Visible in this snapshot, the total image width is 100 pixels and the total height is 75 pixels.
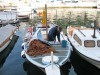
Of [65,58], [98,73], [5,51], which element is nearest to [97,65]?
[98,73]

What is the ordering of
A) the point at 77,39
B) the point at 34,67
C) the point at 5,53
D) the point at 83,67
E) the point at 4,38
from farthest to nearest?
the point at 4,38
the point at 5,53
the point at 77,39
the point at 83,67
the point at 34,67

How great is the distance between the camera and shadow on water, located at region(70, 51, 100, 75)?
16.2m

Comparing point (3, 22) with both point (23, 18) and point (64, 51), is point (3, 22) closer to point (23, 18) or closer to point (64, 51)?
point (23, 18)

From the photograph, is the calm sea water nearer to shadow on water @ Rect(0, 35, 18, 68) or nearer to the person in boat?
shadow on water @ Rect(0, 35, 18, 68)

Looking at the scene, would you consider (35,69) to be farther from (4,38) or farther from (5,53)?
(4,38)

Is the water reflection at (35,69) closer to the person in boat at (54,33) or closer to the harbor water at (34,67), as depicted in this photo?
the harbor water at (34,67)

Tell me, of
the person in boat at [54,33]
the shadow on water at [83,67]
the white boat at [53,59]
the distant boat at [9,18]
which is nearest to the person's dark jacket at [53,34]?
the person in boat at [54,33]

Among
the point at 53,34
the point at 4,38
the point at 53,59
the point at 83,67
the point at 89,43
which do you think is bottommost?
the point at 83,67

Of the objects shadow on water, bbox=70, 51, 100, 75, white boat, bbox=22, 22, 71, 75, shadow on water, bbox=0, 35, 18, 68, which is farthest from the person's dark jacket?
shadow on water, bbox=0, 35, 18, 68

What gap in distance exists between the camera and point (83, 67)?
17109 mm

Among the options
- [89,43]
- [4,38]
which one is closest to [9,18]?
[4,38]

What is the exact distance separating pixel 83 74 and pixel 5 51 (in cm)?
816

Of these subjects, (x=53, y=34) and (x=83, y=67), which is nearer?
(x=83, y=67)

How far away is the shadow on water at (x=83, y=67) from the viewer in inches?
639
